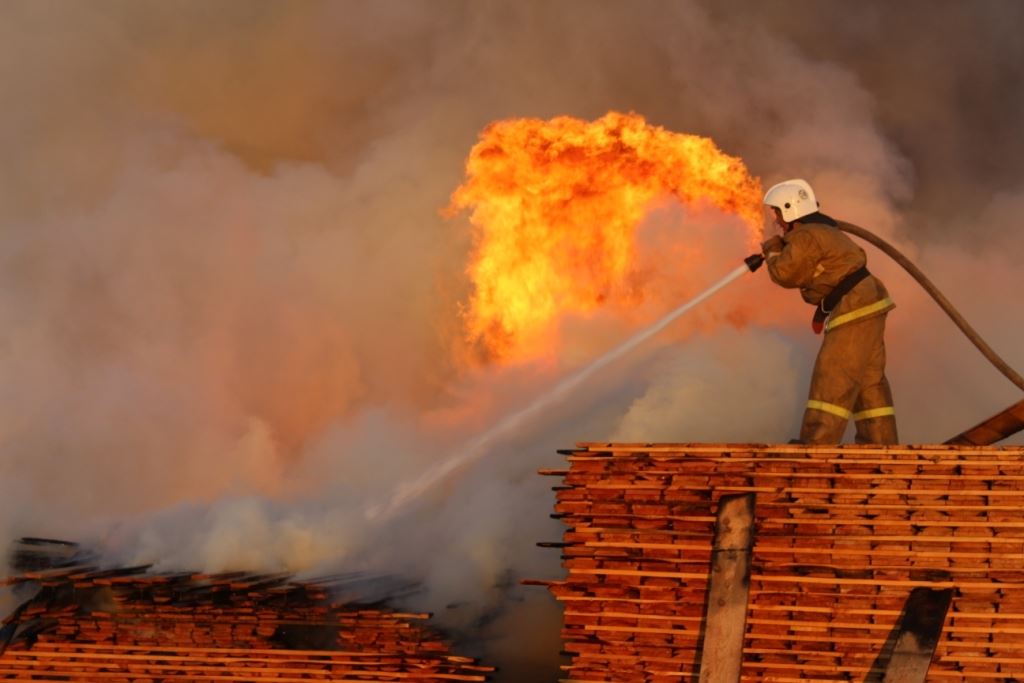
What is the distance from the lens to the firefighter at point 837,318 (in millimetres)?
10148

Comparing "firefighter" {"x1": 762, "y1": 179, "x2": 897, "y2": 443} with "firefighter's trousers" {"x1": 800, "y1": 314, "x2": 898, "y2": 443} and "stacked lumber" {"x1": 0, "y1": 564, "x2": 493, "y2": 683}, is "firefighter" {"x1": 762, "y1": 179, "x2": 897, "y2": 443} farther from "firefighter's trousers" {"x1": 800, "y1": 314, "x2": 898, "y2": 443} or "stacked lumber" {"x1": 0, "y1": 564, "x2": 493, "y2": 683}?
"stacked lumber" {"x1": 0, "y1": 564, "x2": 493, "y2": 683}

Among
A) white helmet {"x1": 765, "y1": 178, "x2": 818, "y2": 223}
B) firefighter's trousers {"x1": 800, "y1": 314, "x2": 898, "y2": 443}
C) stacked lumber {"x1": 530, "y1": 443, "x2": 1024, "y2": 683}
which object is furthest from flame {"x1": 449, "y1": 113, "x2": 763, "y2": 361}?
stacked lumber {"x1": 530, "y1": 443, "x2": 1024, "y2": 683}

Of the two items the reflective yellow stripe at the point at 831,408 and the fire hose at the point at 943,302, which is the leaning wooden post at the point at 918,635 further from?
the fire hose at the point at 943,302

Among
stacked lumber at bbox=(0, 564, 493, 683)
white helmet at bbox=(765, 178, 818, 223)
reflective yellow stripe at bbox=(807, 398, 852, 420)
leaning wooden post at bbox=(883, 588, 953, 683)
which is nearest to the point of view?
leaning wooden post at bbox=(883, 588, 953, 683)

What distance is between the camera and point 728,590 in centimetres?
845

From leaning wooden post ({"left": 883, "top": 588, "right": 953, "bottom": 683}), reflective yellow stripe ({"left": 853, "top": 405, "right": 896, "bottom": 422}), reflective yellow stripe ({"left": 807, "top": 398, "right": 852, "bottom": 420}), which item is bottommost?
leaning wooden post ({"left": 883, "top": 588, "right": 953, "bottom": 683})

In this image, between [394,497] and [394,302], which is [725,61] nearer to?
[394,302]

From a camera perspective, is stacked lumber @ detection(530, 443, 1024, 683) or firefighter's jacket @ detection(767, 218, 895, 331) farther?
firefighter's jacket @ detection(767, 218, 895, 331)

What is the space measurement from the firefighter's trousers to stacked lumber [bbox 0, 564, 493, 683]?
3335 mm

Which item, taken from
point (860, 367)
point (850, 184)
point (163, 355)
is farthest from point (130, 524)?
point (850, 184)

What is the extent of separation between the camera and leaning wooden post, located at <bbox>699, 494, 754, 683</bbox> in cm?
833

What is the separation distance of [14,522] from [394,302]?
21.6ft

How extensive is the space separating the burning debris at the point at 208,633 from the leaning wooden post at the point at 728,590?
2120 mm

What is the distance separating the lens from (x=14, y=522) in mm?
13961
